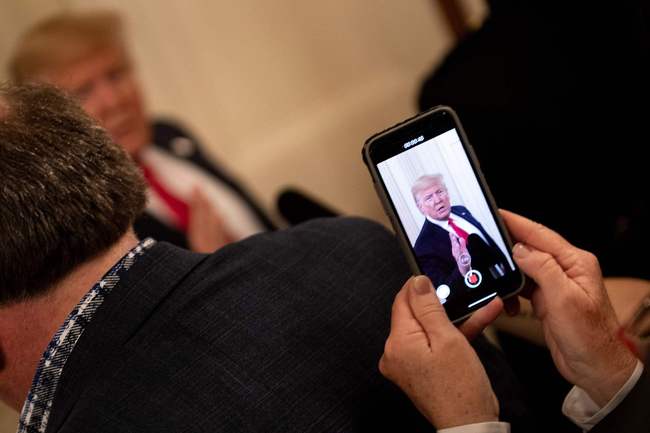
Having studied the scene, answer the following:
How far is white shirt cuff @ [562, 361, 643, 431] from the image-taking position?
0.76 meters

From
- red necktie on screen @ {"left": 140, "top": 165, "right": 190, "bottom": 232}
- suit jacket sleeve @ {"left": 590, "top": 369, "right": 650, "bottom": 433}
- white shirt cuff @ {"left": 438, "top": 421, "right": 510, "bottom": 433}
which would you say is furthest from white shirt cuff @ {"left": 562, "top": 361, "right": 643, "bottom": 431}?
red necktie on screen @ {"left": 140, "top": 165, "right": 190, "bottom": 232}

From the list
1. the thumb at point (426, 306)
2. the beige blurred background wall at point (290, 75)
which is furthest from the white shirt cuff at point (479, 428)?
the beige blurred background wall at point (290, 75)

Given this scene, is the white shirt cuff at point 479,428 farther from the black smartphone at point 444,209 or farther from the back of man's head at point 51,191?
the back of man's head at point 51,191

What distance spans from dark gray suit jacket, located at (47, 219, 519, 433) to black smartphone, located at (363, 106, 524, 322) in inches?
4.1

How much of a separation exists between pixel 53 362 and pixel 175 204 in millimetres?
1133

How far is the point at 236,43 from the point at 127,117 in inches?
28.8

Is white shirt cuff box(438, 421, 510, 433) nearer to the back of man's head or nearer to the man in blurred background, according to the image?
the back of man's head

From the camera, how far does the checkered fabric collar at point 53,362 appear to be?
2.53 ft

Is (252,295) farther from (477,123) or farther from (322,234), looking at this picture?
(477,123)

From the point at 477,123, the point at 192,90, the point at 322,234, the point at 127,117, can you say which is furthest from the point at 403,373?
the point at 192,90

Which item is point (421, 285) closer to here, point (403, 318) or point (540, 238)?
point (403, 318)

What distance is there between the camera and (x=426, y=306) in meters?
0.73

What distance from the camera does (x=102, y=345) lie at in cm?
78

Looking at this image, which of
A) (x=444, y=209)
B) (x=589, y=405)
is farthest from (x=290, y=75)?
(x=589, y=405)
